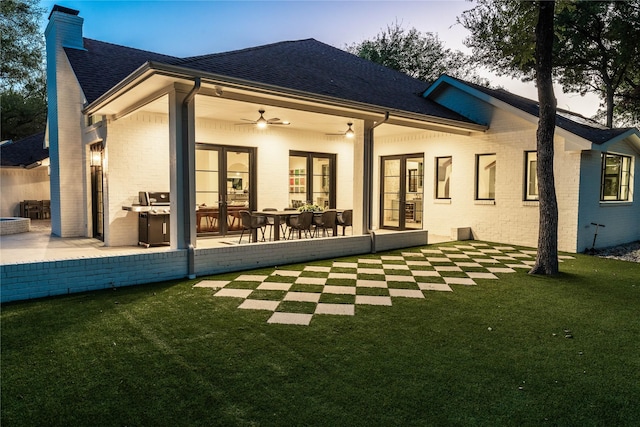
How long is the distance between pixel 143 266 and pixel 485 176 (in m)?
7.84

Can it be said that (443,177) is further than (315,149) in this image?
No

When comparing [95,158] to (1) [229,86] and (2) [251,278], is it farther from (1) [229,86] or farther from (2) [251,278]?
(2) [251,278]

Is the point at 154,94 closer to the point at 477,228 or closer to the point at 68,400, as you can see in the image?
the point at 68,400

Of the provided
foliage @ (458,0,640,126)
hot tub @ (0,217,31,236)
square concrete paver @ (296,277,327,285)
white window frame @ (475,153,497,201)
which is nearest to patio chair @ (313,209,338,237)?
square concrete paver @ (296,277,327,285)

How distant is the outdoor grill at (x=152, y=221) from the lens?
7.31 m

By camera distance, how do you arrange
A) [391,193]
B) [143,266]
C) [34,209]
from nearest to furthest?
1. [143,266]
2. [391,193]
3. [34,209]

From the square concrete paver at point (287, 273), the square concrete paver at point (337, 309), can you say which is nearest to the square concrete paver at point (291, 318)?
the square concrete paver at point (337, 309)

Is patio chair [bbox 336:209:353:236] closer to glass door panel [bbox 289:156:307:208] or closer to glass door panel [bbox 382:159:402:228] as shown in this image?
glass door panel [bbox 289:156:307:208]

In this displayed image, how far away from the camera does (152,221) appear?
7316 mm

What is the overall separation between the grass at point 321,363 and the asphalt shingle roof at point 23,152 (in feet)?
47.4

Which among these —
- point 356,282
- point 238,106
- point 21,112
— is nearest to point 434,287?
point 356,282

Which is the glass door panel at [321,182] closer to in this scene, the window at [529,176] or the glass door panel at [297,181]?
the glass door panel at [297,181]

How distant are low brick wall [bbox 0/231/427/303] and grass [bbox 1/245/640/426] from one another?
10.5 inches

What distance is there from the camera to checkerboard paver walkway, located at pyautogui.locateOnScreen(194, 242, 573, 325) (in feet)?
13.8
